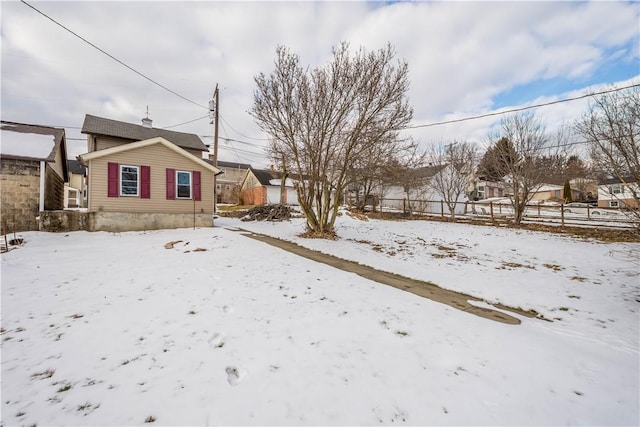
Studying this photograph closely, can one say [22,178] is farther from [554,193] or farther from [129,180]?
[554,193]

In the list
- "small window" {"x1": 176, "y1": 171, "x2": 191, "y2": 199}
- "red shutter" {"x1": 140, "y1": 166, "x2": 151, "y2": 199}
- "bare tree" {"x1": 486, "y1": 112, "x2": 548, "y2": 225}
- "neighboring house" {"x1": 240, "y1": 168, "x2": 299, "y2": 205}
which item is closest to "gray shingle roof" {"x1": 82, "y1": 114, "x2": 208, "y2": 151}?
"red shutter" {"x1": 140, "y1": 166, "x2": 151, "y2": 199}

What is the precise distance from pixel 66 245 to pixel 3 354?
290 inches

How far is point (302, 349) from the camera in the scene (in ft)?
8.54

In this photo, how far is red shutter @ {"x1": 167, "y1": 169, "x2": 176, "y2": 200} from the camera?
1205 centimetres

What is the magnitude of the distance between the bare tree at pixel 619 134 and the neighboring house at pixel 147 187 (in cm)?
1351

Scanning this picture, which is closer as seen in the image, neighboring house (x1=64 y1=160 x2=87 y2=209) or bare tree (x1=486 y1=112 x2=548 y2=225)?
bare tree (x1=486 y1=112 x2=548 y2=225)

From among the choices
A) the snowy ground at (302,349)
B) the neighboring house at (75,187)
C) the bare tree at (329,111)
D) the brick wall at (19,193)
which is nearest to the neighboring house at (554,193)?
the bare tree at (329,111)

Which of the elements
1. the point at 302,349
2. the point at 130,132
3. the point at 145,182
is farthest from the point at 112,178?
the point at 302,349

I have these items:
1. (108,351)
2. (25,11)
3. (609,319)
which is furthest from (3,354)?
(25,11)

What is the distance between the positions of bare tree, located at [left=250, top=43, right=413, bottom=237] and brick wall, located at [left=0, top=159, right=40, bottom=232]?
9190 millimetres

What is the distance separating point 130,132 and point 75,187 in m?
27.2

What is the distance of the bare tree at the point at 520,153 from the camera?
12914mm

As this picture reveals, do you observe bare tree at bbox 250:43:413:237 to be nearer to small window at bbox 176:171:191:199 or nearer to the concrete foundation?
small window at bbox 176:171:191:199

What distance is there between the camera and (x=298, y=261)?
6.40 metres
